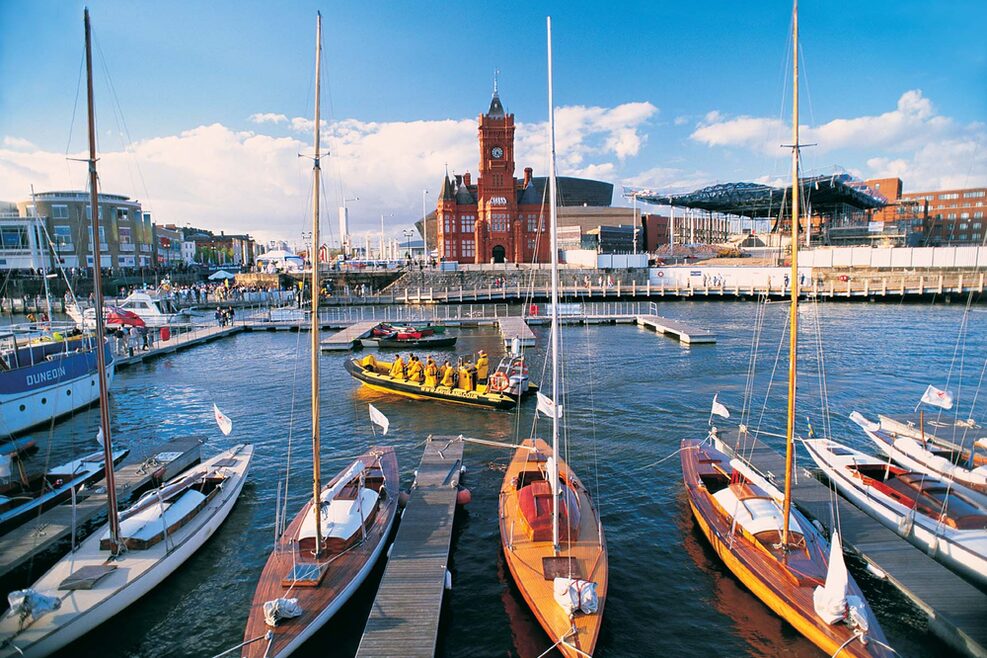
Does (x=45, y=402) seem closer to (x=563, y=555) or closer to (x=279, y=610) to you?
(x=279, y=610)

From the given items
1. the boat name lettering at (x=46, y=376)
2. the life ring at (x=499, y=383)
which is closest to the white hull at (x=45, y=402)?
the boat name lettering at (x=46, y=376)

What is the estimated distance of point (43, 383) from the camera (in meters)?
24.1

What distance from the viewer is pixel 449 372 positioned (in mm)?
27344

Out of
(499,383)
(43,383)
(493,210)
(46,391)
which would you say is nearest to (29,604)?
(43,383)

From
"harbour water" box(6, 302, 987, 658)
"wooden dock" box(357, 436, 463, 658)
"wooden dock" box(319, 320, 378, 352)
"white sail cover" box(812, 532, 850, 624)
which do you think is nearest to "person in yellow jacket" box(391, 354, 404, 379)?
"harbour water" box(6, 302, 987, 658)

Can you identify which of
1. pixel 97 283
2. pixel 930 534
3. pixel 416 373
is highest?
pixel 97 283

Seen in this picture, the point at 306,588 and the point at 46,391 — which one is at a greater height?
the point at 46,391

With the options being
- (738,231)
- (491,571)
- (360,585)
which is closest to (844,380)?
(491,571)

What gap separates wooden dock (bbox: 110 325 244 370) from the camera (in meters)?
37.2

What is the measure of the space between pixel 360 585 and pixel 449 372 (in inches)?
611

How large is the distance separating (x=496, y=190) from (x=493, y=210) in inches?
112

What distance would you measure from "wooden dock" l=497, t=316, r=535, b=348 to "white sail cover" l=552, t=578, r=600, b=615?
28.7 meters

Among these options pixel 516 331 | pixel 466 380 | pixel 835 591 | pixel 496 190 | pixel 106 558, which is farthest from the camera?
pixel 496 190

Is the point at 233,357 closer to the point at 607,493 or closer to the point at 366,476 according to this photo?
the point at 366,476
